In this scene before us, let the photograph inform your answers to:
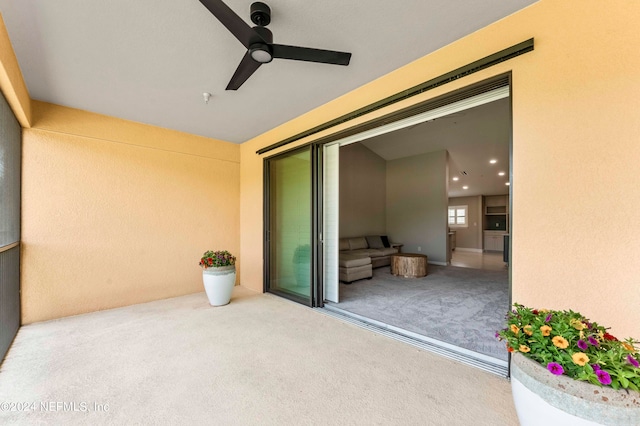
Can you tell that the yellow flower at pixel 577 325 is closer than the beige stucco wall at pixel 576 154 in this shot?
Yes

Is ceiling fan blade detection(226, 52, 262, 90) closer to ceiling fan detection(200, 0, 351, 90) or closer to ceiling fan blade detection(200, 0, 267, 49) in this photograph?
ceiling fan detection(200, 0, 351, 90)

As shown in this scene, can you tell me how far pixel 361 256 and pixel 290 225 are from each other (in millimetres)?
2079

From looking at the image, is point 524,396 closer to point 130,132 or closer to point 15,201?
point 15,201

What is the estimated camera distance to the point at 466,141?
6.59 metres

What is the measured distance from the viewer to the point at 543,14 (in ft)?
6.08

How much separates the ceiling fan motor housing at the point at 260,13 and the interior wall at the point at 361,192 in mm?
4920

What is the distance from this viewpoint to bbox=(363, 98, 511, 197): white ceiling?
17.4 feet

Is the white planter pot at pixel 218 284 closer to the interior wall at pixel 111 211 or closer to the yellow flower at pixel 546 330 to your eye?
the interior wall at pixel 111 211

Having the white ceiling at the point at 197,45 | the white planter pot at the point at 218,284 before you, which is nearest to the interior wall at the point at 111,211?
the white ceiling at the point at 197,45

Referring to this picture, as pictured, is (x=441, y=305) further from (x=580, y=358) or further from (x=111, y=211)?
(x=111, y=211)

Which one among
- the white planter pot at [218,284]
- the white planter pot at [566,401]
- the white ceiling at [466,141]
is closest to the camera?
the white planter pot at [566,401]

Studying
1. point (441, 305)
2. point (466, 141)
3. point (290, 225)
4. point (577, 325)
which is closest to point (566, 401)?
point (577, 325)

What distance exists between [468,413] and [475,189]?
35.8ft

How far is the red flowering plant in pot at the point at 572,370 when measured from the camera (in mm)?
1025
